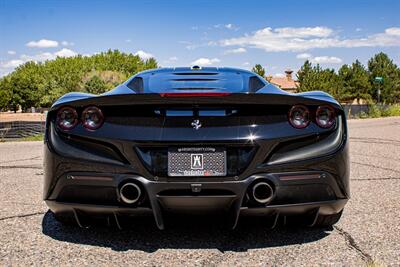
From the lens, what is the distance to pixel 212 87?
2.94m

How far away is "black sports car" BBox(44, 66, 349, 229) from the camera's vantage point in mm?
2545

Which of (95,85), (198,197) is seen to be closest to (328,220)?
(198,197)

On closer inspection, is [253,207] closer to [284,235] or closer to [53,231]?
[284,235]

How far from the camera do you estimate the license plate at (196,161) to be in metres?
2.54

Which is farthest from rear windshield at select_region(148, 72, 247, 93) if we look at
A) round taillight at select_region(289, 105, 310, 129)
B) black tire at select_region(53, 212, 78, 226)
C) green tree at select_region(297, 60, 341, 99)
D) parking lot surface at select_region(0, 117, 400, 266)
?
green tree at select_region(297, 60, 341, 99)

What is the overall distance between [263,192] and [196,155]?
46 cm

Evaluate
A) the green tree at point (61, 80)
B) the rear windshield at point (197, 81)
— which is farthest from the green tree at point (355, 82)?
the rear windshield at point (197, 81)

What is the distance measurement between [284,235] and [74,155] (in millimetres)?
1567

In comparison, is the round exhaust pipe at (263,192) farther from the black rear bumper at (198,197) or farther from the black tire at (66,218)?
the black tire at (66,218)

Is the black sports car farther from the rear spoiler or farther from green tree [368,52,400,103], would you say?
green tree [368,52,400,103]

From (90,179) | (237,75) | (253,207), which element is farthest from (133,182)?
(237,75)

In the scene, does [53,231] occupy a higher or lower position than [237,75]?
lower

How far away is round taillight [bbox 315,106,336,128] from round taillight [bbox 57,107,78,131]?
5.03ft

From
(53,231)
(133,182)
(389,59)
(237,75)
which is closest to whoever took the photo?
(133,182)
